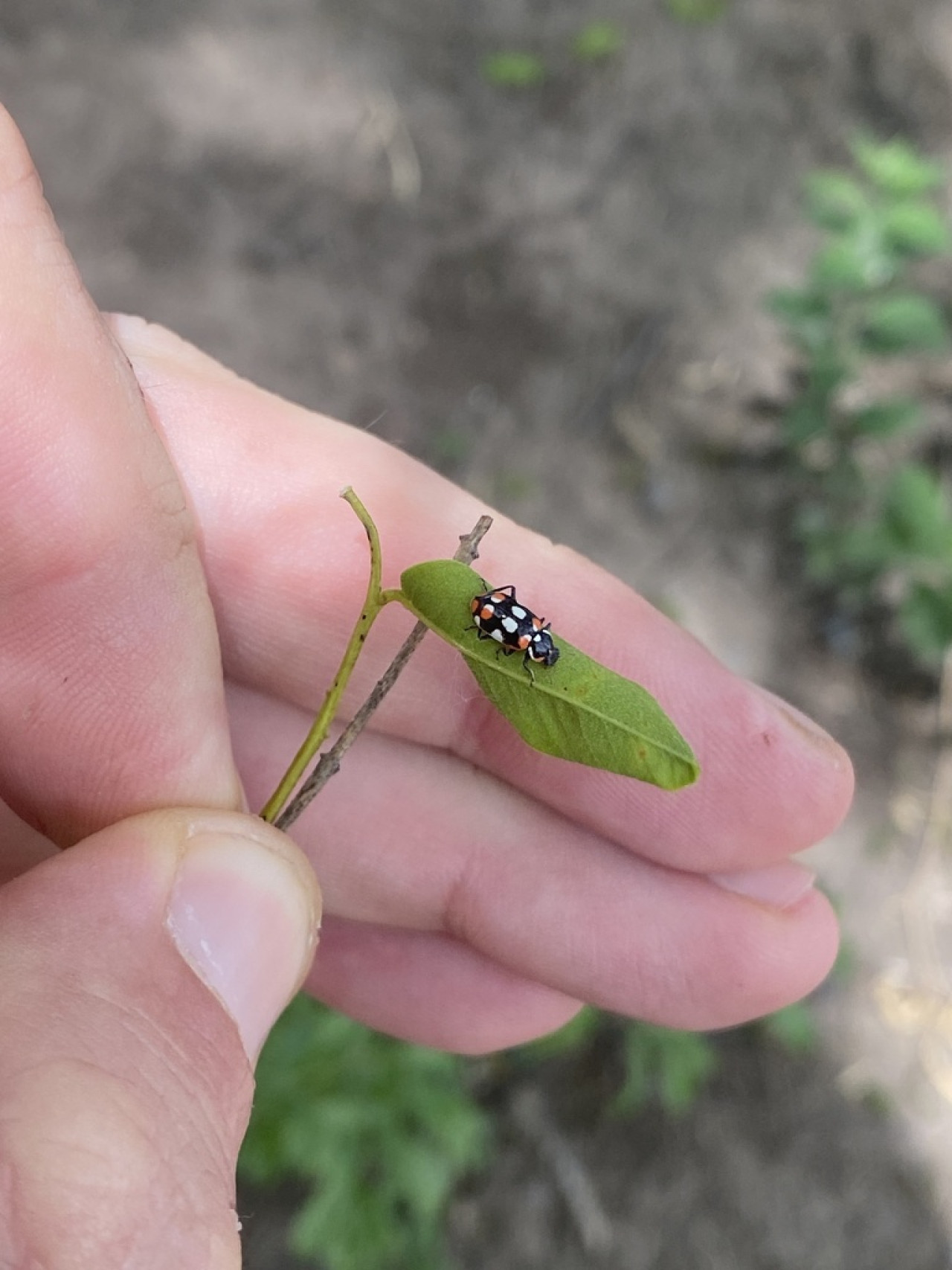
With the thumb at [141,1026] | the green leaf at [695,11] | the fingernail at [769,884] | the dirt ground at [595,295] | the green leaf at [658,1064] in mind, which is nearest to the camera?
the thumb at [141,1026]

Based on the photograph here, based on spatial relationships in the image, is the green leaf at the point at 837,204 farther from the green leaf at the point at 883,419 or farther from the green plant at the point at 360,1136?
the green plant at the point at 360,1136

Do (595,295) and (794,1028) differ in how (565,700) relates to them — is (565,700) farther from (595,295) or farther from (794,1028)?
(595,295)

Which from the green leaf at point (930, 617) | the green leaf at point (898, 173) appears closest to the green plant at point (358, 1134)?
the green leaf at point (930, 617)

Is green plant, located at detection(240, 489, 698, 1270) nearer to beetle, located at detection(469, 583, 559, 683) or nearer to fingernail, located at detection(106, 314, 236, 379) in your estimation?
beetle, located at detection(469, 583, 559, 683)

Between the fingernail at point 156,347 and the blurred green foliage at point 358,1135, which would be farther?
the blurred green foliage at point 358,1135

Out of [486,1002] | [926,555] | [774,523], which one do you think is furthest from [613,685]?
[774,523]

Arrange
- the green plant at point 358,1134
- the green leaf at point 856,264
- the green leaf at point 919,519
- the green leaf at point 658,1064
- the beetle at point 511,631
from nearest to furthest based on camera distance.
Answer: the beetle at point 511,631 < the green plant at point 358,1134 < the green leaf at point 658,1064 < the green leaf at point 919,519 < the green leaf at point 856,264

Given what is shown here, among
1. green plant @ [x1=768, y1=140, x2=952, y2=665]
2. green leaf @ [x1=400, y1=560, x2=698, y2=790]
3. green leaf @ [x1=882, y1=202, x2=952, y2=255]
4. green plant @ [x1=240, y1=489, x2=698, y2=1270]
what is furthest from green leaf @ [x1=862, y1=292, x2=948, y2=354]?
green leaf @ [x1=400, y1=560, x2=698, y2=790]

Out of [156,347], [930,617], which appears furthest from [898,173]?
[156,347]
